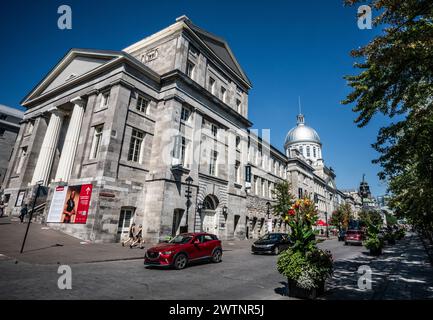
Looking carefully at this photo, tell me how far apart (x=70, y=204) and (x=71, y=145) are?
20.2 ft

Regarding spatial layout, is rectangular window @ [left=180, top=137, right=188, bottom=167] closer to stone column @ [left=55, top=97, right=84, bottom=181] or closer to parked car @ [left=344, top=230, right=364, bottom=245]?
stone column @ [left=55, top=97, right=84, bottom=181]

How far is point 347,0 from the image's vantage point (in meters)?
6.37

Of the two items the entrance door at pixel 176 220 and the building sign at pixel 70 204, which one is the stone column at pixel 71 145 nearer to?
the building sign at pixel 70 204

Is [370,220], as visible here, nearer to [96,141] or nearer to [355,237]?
[355,237]

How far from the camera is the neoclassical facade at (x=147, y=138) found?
19.3 metres

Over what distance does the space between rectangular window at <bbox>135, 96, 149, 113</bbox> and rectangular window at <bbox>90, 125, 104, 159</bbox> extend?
11.9 ft

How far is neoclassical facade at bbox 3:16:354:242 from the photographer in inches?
759

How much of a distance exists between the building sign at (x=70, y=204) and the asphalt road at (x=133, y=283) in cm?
794

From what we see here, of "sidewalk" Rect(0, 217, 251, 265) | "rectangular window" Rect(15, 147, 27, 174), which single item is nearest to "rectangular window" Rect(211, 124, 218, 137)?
"sidewalk" Rect(0, 217, 251, 265)

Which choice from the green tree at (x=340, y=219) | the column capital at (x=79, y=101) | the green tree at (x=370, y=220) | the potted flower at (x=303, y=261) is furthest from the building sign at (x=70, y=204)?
the green tree at (x=340, y=219)

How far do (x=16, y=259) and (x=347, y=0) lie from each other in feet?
49.7
